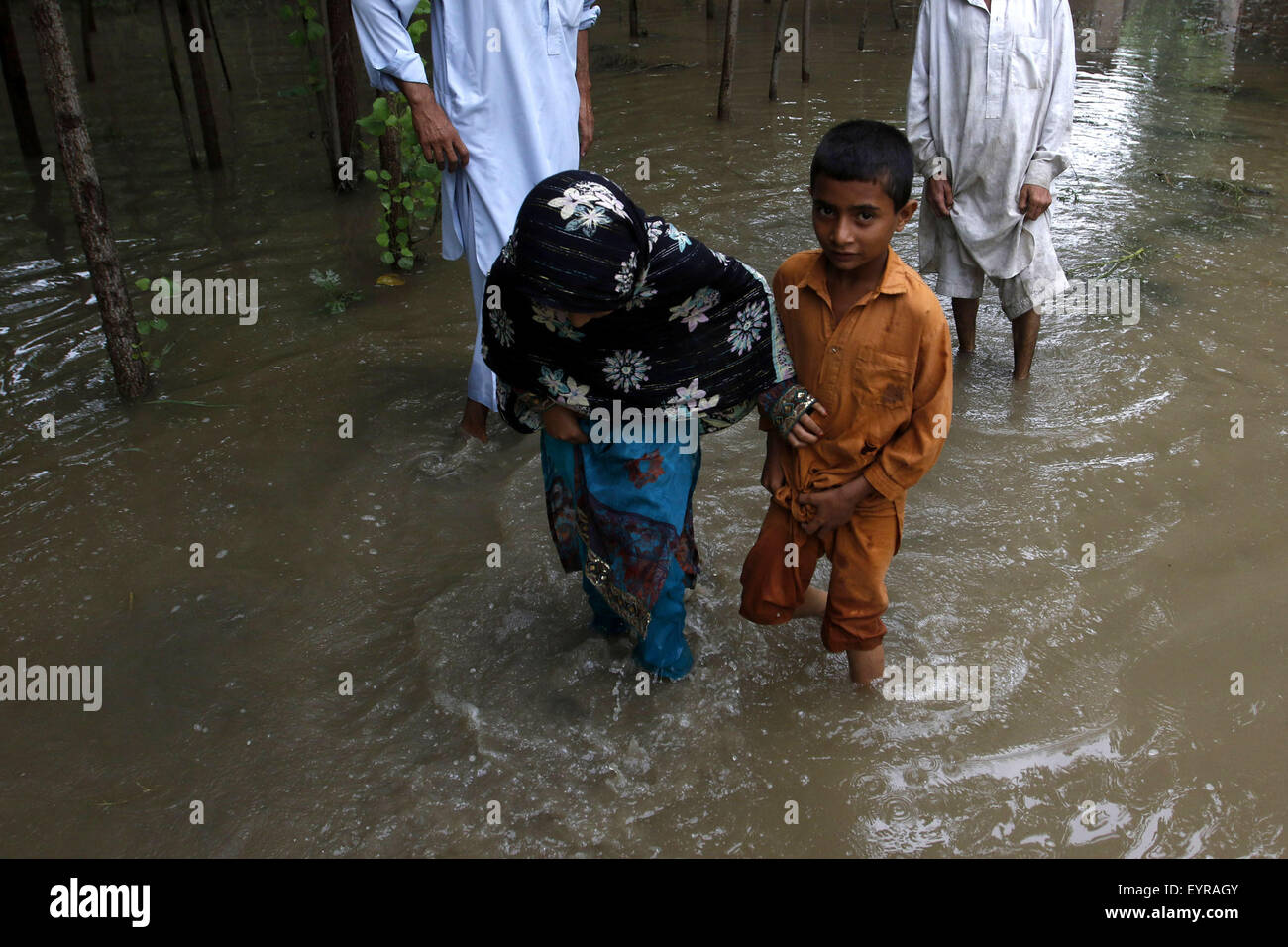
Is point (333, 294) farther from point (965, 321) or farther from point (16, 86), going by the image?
point (16, 86)

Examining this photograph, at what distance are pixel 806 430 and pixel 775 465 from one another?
182 mm

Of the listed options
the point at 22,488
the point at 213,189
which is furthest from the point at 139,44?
the point at 22,488

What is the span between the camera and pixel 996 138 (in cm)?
384

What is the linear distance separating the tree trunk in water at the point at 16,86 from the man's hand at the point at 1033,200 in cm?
637

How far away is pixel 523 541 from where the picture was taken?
129 inches

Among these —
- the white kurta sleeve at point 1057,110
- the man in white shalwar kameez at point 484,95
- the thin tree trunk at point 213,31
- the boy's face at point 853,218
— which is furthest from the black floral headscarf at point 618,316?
the thin tree trunk at point 213,31

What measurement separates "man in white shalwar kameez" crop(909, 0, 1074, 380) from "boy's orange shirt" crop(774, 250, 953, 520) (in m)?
1.86

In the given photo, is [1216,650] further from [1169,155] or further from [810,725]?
[1169,155]

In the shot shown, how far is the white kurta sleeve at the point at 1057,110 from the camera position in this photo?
379 centimetres

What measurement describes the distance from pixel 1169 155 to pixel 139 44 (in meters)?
10.9

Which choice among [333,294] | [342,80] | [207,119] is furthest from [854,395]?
[207,119]

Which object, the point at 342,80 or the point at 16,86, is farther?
the point at 16,86

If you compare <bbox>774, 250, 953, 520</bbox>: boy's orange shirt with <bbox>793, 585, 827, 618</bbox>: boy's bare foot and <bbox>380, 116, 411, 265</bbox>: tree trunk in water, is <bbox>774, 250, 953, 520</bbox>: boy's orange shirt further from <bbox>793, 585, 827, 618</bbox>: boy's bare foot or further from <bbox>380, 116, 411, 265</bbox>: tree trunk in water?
<bbox>380, 116, 411, 265</bbox>: tree trunk in water

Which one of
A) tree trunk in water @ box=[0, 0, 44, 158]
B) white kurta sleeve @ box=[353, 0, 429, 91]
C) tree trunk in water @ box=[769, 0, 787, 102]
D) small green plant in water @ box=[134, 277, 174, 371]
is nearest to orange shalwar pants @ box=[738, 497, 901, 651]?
white kurta sleeve @ box=[353, 0, 429, 91]
